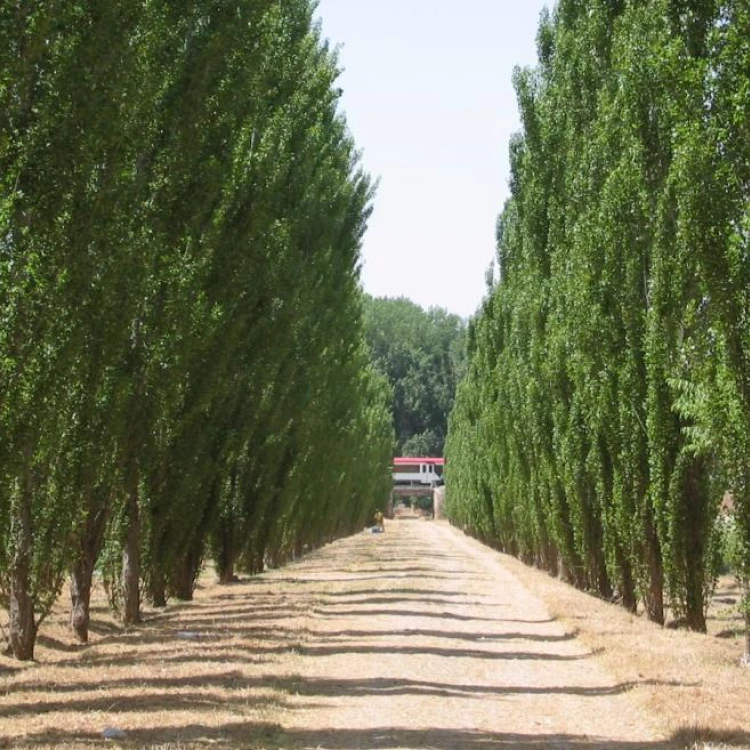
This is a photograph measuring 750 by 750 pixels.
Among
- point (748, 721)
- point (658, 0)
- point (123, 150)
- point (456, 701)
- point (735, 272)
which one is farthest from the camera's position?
point (658, 0)

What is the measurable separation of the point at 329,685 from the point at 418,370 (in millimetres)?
111754

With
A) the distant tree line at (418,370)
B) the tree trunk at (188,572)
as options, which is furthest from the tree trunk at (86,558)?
the distant tree line at (418,370)

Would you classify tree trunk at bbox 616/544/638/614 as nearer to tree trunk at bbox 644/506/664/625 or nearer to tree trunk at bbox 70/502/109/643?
tree trunk at bbox 644/506/664/625

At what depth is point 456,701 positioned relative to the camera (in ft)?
29.1

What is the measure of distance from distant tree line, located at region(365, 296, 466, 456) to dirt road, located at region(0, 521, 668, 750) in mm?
100603

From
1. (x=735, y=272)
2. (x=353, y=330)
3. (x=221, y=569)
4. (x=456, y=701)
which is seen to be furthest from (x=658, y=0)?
(x=353, y=330)

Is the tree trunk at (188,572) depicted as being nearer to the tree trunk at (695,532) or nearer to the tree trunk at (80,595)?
the tree trunk at (80,595)

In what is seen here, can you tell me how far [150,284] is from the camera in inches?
542

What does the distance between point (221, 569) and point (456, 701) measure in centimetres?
1375

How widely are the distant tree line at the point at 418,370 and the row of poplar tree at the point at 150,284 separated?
90.9 m

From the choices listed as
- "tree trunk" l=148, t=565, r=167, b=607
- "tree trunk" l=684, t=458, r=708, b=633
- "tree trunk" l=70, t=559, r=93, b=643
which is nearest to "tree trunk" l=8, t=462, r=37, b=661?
"tree trunk" l=70, t=559, r=93, b=643

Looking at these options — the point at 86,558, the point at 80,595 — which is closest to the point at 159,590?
the point at 80,595

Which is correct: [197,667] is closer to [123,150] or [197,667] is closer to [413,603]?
[123,150]

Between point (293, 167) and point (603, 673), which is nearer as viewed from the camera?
point (603, 673)
